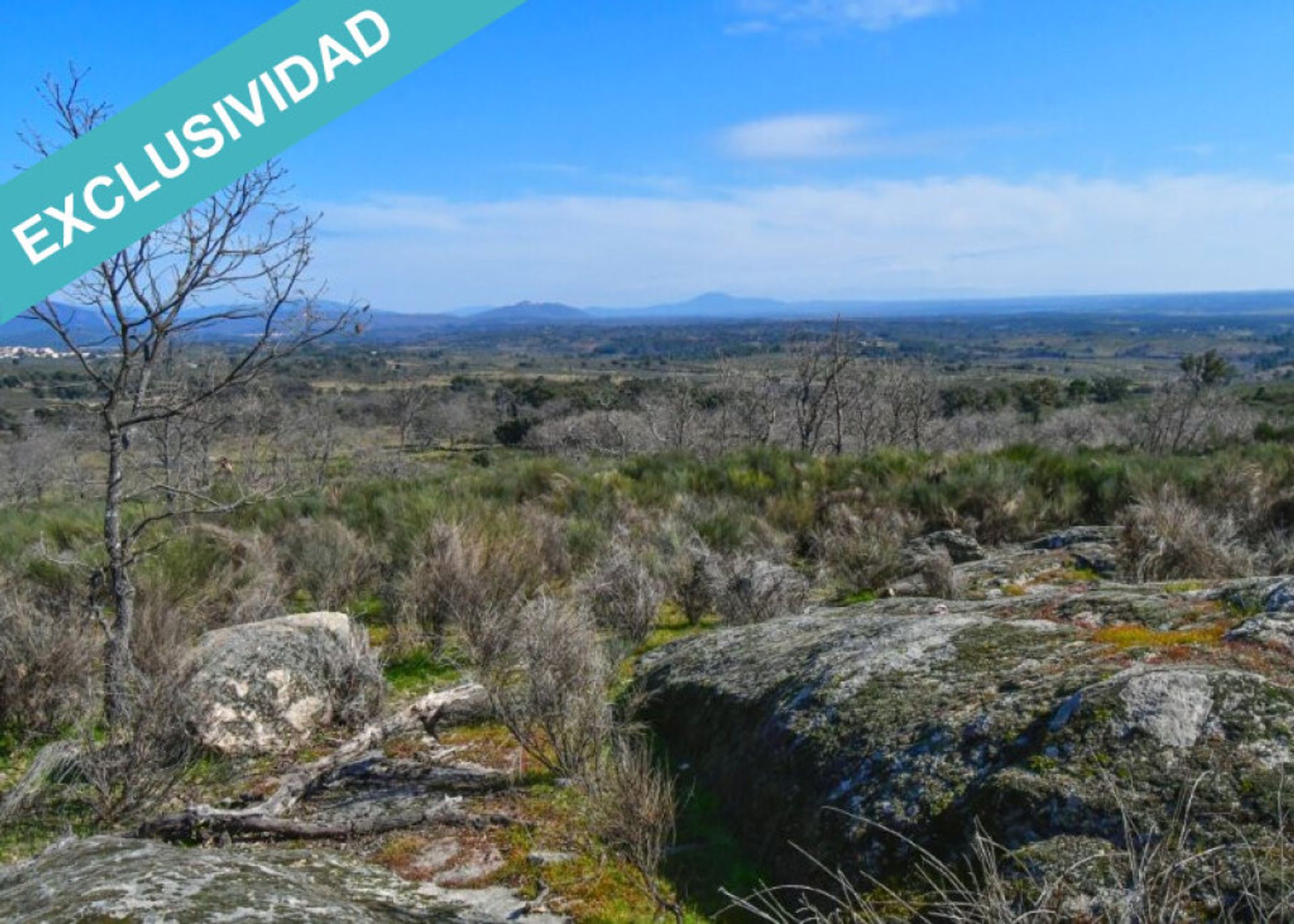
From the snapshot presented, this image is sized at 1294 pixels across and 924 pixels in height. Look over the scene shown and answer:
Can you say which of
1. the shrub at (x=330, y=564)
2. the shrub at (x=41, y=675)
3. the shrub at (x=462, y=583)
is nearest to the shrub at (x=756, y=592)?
the shrub at (x=462, y=583)

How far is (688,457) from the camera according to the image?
15.2 meters

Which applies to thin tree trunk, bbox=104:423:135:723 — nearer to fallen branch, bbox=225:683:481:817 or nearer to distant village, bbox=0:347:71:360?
fallen branch, bbox=225:683:481:817

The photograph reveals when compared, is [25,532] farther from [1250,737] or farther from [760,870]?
[1250,737]

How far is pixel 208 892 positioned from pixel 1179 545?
24.4 feet

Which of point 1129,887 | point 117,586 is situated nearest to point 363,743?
point 117,586

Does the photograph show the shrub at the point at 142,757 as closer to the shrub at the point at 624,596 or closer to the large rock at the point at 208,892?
the large rock at the point at 208,892

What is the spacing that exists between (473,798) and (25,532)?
9.73 metres

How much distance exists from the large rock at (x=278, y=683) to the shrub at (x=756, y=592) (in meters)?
2.85

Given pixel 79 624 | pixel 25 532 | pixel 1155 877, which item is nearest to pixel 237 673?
pixel 79 624

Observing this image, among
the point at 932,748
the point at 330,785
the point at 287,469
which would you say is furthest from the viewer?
the point at 287,469

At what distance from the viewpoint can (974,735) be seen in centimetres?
330

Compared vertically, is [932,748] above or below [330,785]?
above

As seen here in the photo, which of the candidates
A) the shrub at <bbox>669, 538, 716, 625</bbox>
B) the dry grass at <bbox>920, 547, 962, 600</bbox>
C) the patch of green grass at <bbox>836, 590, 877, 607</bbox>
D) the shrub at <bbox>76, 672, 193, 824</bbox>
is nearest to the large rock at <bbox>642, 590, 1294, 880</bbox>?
the dry grass at <bbox>920, 547, 962, 600</bbox>

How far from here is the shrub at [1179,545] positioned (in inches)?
283
